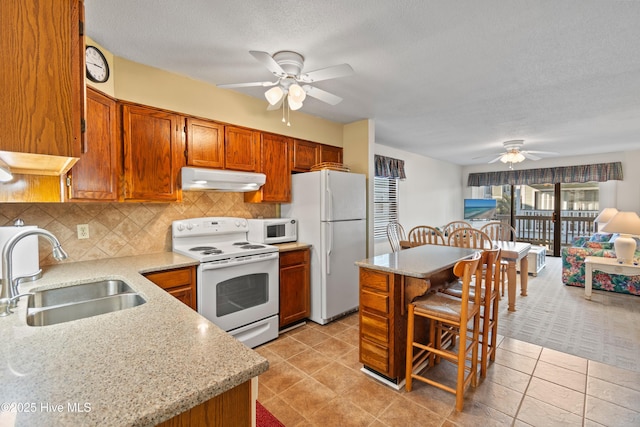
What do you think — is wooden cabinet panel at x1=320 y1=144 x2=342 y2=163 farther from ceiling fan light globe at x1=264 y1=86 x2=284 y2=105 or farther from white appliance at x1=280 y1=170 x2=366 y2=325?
ceiling fan light globe at x1=264 y1=86 x2=284 y2=105

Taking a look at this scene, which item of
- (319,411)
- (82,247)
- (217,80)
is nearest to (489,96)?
(217,80)

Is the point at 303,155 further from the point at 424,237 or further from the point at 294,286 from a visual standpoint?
the point at 424,237

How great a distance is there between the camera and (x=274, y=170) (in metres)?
3.21

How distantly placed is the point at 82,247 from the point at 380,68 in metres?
2.73

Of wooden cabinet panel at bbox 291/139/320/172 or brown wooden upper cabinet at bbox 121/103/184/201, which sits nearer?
brown wooden upper cabinet at bbox 121/103/184/201

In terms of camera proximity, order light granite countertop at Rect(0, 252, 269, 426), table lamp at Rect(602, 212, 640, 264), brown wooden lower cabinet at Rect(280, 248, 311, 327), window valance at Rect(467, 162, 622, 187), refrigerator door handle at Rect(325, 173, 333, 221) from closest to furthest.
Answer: light granite countertop at Rect(0, 252, 269, 426) < brown wooden lower cabinet at Rect(280, 248, 311, 327) < refrigerator door handle at Rect(325, 173, 333, 221) < table lamp at Rect(602, 212, 640, 264) < window valance at Rect(467, 162, 622, 187)

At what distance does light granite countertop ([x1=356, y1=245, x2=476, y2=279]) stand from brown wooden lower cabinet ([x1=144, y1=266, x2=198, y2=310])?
1.30 metres

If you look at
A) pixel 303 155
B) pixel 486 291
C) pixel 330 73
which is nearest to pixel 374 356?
pixel 486 291

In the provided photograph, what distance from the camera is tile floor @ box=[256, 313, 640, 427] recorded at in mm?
1789

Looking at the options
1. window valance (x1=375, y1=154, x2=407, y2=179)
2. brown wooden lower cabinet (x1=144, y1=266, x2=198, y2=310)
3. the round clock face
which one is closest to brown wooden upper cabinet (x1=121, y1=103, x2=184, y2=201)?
the round clock face

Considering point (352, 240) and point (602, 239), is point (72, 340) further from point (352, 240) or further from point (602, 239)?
point (602, 239)

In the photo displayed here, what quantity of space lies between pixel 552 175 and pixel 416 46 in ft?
20.9

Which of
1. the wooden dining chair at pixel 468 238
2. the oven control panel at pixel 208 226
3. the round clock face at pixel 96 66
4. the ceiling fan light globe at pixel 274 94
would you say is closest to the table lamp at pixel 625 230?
the wooden dining chair at pixel 468 238

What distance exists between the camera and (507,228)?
4.28 m
